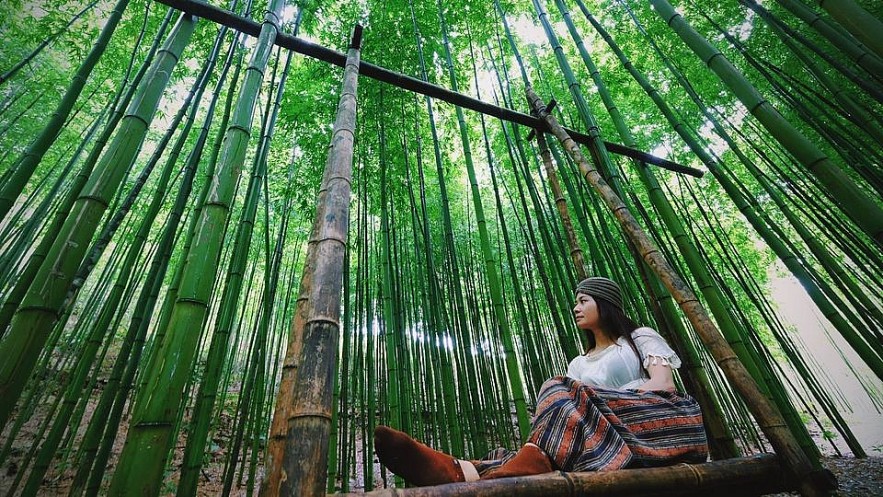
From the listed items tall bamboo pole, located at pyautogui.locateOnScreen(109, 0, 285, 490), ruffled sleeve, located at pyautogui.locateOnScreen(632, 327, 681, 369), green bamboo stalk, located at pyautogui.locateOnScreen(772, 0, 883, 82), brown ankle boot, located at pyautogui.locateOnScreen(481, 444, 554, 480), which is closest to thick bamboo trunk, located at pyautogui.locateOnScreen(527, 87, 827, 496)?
ruffled sleeve, located at pyautogui.locateOnScreen(632, 327, 681, 369)

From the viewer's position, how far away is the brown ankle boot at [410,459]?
0.93 metres

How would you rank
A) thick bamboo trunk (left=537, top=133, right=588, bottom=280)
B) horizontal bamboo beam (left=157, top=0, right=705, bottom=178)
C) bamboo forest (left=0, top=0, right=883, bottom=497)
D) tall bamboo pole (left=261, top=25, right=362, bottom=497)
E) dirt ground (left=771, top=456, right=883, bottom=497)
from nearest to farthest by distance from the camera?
tall bamboo pole (left=261, top=25, right=362, bottom=497) < bamboo forest (left=0, top=0, right=883, bottom=497) < horizontal bamboo beam (left=157, top=0, right=705, bottom=178) < dirt ground (left=771, top=456, right=883, bottom=497) < thick bamboo trunk (left=537, top=133, right=588, bottom=280)

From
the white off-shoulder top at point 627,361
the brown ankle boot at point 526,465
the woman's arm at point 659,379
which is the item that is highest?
the white off-shoulder top at point 627,361

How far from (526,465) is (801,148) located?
4.43 ft

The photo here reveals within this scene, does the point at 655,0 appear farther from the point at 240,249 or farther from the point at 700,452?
the point at 240,249

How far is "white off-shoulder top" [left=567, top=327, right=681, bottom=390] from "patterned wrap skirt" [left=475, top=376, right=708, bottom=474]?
159 mm

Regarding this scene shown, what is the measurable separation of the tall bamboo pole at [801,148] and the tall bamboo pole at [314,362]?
1.45 meters

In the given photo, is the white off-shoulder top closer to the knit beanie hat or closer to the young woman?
the young woman

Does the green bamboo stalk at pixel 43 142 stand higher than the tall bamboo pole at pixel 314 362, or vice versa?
the green bamboo stalk at pixel 43 142

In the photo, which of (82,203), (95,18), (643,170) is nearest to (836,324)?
(643,170)

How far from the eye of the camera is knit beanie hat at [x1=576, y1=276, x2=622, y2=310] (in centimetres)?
165

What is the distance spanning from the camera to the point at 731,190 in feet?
6.12

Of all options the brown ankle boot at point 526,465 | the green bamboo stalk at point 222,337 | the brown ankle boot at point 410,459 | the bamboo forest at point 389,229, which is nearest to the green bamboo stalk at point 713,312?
the bamboo forest at point 389,229

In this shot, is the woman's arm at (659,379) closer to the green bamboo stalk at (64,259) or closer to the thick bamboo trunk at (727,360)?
the thick bamboo trunk at (727,360)
